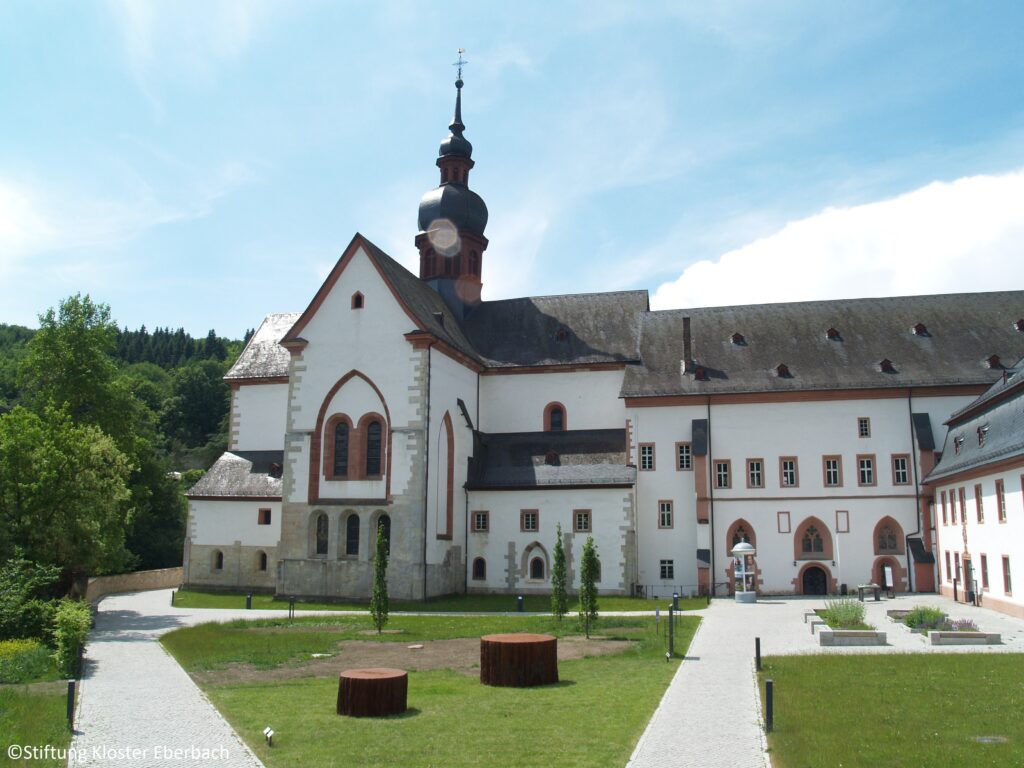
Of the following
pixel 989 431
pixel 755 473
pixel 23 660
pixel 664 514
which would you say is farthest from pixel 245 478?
pixel 989 431

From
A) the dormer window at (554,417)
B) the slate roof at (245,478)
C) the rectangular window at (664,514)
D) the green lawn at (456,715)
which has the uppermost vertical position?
the dormer window at (554,417)

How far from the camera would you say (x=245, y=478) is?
1790 inches

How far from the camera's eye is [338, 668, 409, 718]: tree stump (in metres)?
14.9

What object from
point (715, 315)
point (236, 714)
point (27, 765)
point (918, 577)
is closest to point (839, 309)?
point (715, 315)

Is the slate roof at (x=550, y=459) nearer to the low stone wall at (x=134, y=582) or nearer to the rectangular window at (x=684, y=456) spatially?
the rectangular window at (x=684, y=456)

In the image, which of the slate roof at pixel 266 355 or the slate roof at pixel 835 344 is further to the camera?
the slate roof at pixel 266 355

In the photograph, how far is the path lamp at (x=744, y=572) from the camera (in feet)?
119

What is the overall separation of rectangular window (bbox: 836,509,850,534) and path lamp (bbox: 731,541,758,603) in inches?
155

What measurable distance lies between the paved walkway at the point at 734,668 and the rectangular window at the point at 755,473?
608 cm

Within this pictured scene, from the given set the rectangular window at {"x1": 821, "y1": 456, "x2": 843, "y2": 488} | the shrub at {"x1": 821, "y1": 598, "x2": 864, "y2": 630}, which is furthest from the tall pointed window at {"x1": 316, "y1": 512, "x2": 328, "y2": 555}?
the rectangular window at {"x1": 821, "y1": 456, "x2": 843, "y2": 488}

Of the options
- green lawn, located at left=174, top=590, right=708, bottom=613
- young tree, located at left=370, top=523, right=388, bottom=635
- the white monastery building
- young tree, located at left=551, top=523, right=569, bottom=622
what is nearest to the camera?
young tree, located at left=370, top=523, right=388, bottom=635

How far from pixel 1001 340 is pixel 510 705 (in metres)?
35.6

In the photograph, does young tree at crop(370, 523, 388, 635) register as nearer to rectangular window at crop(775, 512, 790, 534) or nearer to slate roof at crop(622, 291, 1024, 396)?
slate roof at crop(622, 291, 1024, 396)

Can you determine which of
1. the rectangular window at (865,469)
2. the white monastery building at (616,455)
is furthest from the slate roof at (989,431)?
the rectangular window at (865,469)
